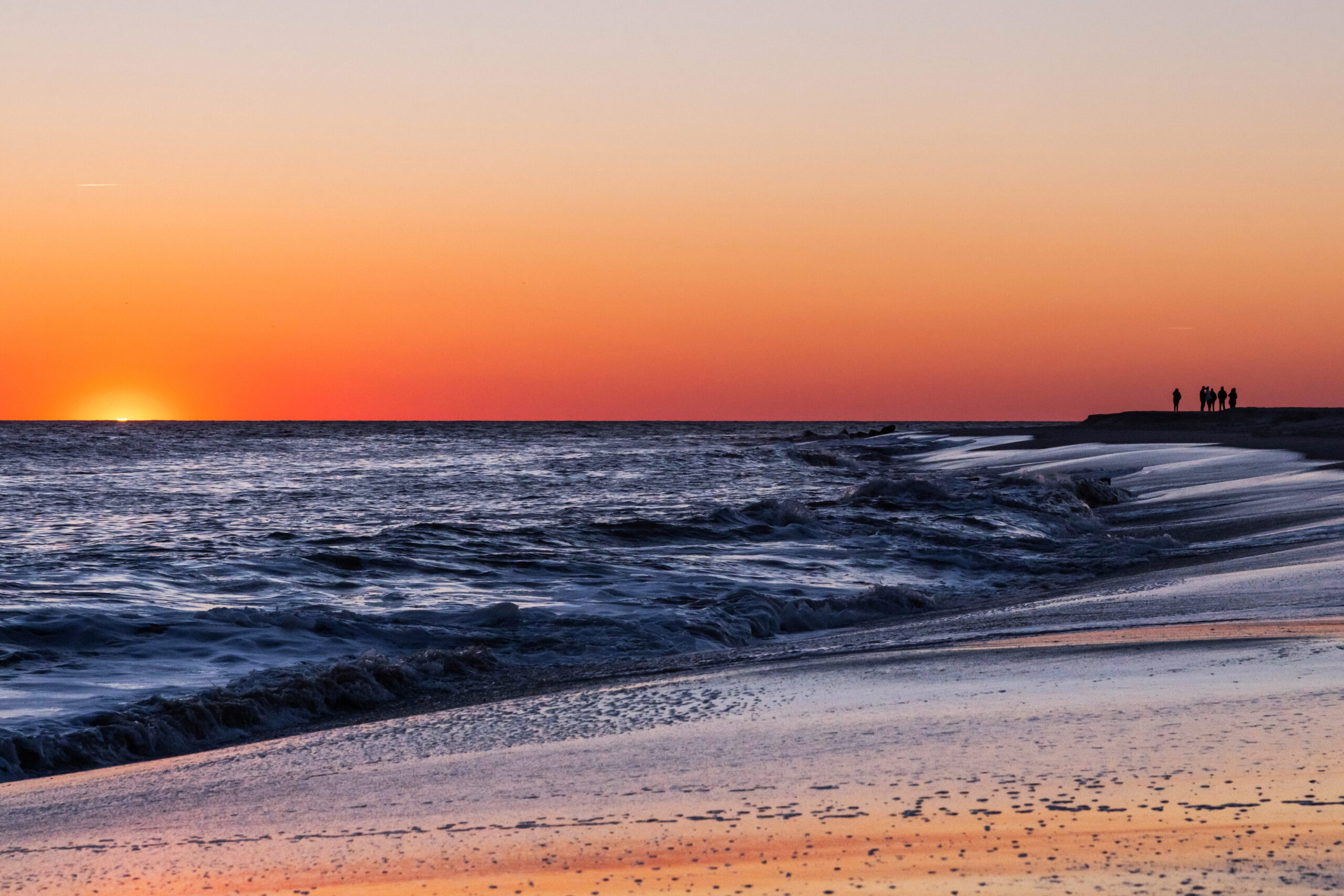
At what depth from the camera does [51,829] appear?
3.72 metres

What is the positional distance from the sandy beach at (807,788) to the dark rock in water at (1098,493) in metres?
14.5

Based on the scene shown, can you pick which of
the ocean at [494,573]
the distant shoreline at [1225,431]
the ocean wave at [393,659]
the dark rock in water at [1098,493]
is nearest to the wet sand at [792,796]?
the ocean wave at [393,659]

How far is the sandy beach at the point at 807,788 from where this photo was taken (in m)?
2.66

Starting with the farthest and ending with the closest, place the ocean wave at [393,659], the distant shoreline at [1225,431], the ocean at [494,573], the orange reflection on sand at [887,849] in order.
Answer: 1. the distant shoreline at [1225,431]
2. the ocean at [494,573]
3. the ocean wave at [393,659]
4. the orange reflection on sand at [887,849]

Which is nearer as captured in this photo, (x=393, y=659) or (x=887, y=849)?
(x=887, y=849)

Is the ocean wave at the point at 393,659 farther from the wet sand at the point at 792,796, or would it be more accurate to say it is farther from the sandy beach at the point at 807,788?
the wet sand at the point at 792,796

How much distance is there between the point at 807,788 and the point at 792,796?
0.27 ft

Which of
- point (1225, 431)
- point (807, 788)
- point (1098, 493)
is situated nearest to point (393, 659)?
point (807, 788)

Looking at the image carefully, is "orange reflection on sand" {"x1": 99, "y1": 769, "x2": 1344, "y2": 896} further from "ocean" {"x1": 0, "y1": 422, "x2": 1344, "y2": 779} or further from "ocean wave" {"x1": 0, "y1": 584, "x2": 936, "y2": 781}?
"ocean" {"x1": 0, "y1": 422, "x2": 1344, "y2": 779}

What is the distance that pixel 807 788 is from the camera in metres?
3.37

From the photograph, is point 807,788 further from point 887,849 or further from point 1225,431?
point 1225,431

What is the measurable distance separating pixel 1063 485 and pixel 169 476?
23.8 m

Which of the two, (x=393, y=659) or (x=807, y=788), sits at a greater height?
(x=807, y=788)

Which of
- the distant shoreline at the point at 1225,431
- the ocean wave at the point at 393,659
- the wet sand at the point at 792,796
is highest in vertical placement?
the distant shoreline at the point at 1225,431
